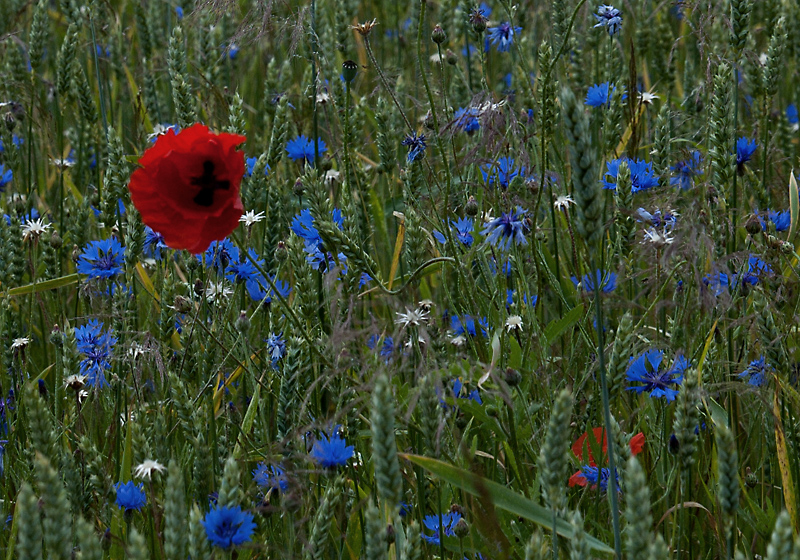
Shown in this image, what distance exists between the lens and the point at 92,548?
3.13 feet

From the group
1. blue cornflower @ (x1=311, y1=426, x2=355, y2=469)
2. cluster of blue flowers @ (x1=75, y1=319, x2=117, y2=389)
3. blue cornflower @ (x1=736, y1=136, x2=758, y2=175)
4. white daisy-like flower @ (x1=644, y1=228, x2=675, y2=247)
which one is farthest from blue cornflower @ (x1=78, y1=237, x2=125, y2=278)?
blue cornflower @ (x1=736, y1=136, x2=758, y2=175)

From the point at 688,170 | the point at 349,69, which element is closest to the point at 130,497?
the point at 349,69

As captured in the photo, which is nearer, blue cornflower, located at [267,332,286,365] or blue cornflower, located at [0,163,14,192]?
blue cornflower, located at [267,332,286,365]

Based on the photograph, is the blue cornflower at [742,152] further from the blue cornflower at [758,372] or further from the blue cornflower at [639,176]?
the blue cornflower at [758,372]

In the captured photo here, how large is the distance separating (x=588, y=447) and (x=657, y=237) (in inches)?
15.8

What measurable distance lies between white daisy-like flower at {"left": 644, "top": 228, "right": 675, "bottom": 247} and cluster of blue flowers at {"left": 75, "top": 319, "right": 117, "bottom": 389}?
1.01 m

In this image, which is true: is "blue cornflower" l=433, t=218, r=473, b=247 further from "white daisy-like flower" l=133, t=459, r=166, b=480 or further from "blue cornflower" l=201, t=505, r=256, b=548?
"blue cornflower" l=201, t=505, r=256, b=548

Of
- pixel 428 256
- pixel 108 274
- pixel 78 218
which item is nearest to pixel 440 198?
pixel 428 256

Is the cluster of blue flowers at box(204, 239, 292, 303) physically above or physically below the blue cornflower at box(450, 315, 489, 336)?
above

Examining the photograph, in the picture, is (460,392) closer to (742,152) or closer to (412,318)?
(412,318)

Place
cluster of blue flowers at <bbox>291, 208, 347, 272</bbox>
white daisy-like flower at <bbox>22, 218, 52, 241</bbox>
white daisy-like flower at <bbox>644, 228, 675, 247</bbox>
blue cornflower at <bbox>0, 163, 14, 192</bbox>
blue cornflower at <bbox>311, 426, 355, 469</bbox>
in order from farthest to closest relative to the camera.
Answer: blue cornflower at <bbox>0, 163, 14, 192</bbox>
white daisy-like flower at <bbox>22, 218, 52, 241</bbox>
cluster of blue flowers at <bbox>291, 208, 347, 272</bbox>
white daisy-like flower at <bbox>644, 228, 675, 247</bbox>
blue cornflower at <bbox>311, 426, 355, 469</bbox>

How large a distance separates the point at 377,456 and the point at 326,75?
6.71ft

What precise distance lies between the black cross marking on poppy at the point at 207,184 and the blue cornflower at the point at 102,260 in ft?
2.18

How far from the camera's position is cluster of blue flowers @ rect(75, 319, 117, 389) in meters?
1.84
